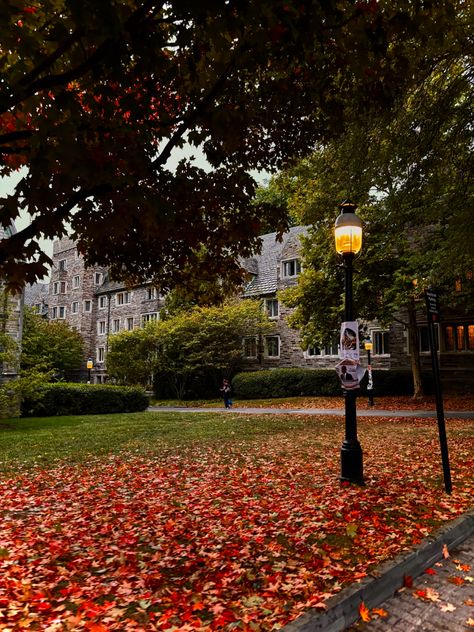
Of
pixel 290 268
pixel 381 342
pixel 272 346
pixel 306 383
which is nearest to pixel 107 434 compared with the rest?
pixel 306 383

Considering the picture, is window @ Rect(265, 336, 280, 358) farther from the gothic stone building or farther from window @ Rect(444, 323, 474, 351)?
window @ Rect(444, 323, 474, 351)

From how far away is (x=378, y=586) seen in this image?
3.75m

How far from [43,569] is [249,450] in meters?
6.66

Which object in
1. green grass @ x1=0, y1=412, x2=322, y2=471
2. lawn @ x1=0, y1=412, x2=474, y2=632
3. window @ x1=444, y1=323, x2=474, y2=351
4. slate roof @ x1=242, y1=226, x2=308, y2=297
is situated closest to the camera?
lawn @ x1=0, y1=412, x2=474, y2=632

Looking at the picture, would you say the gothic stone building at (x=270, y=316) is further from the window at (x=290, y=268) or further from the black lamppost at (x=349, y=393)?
the black lamppost at (x=349, y=393)

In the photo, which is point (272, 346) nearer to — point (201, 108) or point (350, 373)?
point (350, 373)

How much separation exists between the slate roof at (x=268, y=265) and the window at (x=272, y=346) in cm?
360

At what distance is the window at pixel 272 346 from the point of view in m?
35.0

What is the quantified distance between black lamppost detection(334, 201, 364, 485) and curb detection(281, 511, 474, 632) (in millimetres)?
1923

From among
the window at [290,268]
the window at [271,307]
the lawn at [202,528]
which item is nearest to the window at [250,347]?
the window at [271,307]

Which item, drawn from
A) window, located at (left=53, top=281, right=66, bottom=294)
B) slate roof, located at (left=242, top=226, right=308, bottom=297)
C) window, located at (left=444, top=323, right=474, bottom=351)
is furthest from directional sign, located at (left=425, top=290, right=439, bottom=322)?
window, located at (left=53, top=281, right=66, bottom=294)

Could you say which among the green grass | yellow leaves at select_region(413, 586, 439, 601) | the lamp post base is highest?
the lamp post base

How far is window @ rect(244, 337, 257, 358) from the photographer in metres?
35.4

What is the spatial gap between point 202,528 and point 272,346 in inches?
1191
